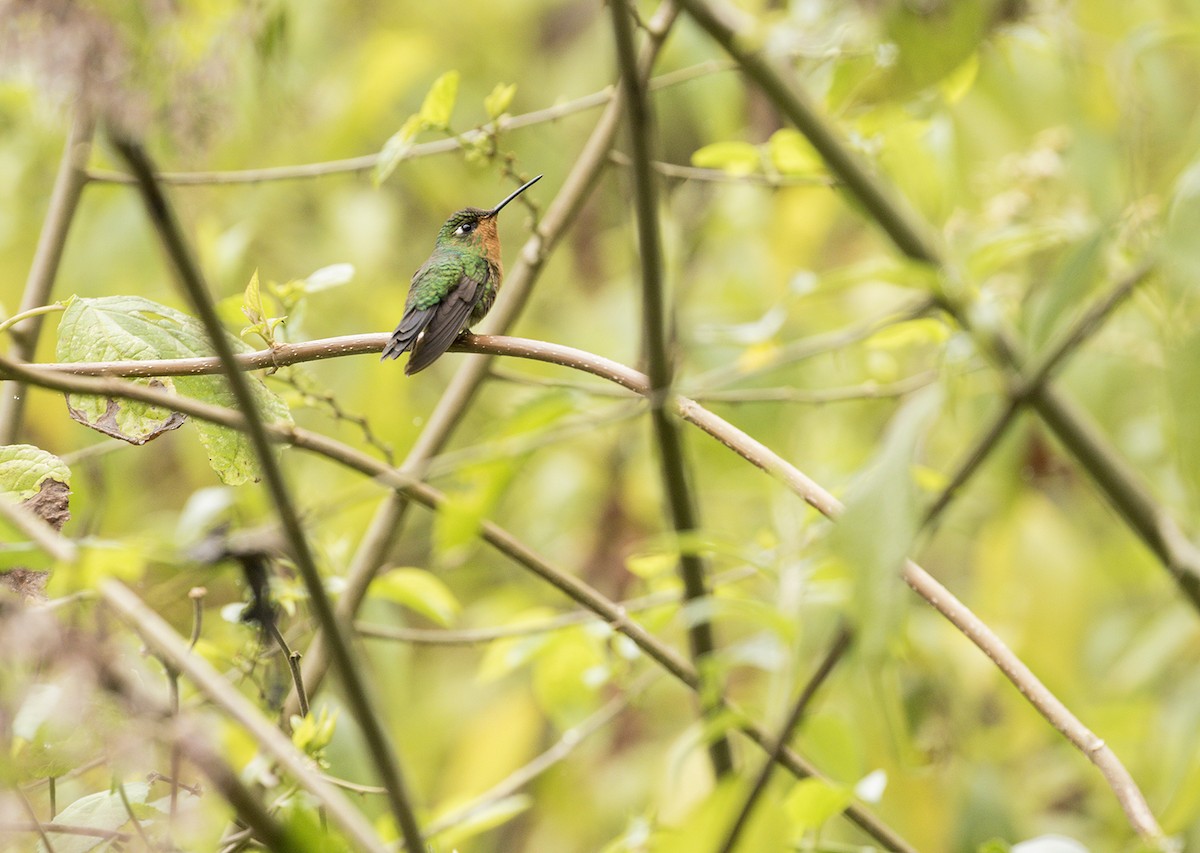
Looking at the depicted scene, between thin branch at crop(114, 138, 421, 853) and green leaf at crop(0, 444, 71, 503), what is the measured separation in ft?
1.28

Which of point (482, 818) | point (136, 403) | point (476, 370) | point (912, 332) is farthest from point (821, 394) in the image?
point (136, 403)

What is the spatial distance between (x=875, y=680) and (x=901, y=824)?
1.82 metres

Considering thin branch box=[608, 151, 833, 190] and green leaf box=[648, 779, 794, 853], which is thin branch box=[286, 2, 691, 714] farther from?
green leaf box=[648, 779, 794, 853]

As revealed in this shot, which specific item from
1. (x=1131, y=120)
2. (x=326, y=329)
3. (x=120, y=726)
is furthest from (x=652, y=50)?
(x=326, y=329)

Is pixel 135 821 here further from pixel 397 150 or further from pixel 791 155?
pixel 791 155

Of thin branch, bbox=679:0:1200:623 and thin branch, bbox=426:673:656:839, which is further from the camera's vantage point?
thin branch, bbox=426:673:656:839

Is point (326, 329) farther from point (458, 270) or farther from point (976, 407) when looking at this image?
point (976, 407)

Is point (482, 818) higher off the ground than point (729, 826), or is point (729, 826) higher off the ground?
point (482, 818)

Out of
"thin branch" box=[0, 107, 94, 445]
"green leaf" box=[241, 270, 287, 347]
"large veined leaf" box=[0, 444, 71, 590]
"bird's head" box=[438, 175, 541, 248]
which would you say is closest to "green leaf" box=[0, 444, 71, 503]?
"large veined leaf" box=[0, 444, 71, 590]

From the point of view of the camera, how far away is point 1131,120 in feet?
3.51

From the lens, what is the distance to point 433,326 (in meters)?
1.75

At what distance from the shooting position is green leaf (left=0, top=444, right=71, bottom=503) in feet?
3.16

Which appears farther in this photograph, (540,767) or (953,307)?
(540,767)

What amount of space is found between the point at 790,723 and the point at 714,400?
2.12ft
